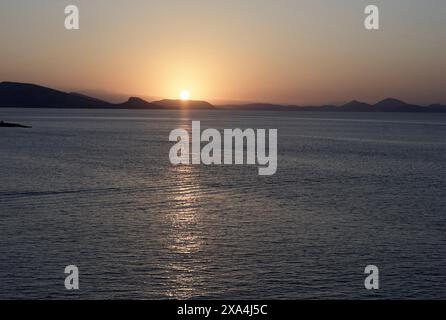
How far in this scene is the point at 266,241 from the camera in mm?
38188

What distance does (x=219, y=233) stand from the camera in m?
40.8

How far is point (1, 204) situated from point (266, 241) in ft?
82.8

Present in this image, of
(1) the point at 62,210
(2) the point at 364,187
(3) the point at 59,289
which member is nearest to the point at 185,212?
(1) the point at 62,210

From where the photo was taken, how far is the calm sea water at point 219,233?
29219 millimetres

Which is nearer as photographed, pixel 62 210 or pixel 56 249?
pixel 56 249

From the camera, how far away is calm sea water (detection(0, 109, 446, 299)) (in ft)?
95.9

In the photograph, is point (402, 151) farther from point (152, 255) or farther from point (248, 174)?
point (152, 255)

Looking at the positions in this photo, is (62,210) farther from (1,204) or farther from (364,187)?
(364,187)

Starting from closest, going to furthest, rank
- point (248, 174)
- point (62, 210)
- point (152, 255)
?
point (152, 255), point (62, 210), point (248, 174)

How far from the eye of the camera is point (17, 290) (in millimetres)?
27781

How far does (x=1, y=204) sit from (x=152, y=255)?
21954mm
